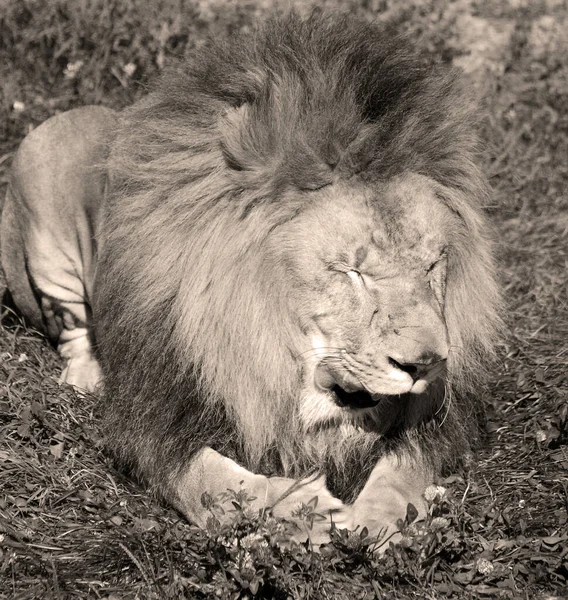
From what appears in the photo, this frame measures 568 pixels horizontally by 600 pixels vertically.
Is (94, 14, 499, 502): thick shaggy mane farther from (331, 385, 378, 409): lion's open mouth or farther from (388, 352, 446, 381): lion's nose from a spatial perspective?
(388, 352, 446, 381): lion's nose

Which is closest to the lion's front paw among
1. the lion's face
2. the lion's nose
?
the lion's face

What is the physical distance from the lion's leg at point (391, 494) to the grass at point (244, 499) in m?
0.12

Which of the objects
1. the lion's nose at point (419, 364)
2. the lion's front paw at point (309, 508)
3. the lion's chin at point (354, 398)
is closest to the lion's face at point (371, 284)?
the lion's nose at point (419, 364)

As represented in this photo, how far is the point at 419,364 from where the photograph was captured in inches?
128

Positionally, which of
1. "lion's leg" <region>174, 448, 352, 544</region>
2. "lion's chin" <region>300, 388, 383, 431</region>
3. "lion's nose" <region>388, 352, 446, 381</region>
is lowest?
"lion's leg" <region>174, 448, 352, 544</region>

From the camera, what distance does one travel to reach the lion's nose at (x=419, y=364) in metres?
3.25

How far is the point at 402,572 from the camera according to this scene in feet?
11.0

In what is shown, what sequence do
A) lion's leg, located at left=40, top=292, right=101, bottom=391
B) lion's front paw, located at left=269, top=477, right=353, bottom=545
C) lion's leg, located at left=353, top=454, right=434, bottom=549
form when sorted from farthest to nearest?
1. lion's leg, located at left=40, top=292, right=101, bottom=391
2. lion's leg, located at left=353, top=454, right=434, bottom=549
3. lion's front paw, located at left=269, top=477, right=353, bottom=545

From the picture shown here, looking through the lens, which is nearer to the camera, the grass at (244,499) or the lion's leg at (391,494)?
the grass at (244,499)

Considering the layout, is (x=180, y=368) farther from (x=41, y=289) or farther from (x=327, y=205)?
(x=41, y=289)

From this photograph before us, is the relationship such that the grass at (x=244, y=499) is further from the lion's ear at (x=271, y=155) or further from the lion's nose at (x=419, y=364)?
the lion's ear at (x=271, y=155)

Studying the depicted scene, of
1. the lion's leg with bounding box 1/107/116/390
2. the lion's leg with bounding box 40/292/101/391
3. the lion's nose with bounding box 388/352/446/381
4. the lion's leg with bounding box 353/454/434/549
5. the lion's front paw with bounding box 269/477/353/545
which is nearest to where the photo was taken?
the lion's nose with bounding box 388/352/446/381

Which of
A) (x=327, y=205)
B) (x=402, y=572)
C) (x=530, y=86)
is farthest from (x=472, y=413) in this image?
(x=530, y=86)

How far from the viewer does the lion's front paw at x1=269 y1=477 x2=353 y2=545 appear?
11.0 feet
